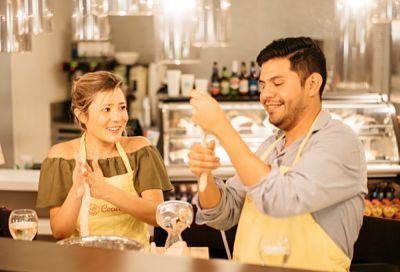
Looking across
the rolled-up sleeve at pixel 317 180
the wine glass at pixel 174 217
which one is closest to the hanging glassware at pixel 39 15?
the wine glass at pixel 174 217

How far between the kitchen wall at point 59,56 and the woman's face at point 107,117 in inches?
126

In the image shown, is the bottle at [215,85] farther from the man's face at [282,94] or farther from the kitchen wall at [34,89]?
the man's face at [282,94]

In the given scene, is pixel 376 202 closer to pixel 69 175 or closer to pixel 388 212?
pixel 388 212

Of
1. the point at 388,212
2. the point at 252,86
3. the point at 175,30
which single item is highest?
the point at 175,30

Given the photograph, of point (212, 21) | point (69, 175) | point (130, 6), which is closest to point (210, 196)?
point (69, 175)

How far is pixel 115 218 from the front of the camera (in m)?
3.06

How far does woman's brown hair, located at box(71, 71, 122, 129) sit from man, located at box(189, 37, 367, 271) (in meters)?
0.92

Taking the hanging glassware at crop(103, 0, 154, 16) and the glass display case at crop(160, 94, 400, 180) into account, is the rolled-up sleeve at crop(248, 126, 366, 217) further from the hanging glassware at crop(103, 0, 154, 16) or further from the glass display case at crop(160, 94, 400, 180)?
the glass display case at crop(160, 94, 400, 180)

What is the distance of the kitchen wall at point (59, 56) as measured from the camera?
243 inches

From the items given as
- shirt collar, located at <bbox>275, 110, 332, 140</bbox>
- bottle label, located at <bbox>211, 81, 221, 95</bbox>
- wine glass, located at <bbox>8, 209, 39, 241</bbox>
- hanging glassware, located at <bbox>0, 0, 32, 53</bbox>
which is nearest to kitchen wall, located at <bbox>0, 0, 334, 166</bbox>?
bottle label, located at <bbox>211, 81, 221, 95</bbox>

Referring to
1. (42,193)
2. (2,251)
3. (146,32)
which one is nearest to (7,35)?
(42,193)

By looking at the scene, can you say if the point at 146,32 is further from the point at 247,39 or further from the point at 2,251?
the point at 2,251

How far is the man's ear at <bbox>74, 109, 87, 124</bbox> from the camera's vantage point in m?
3.17

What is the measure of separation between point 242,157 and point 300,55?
19.3 inches
